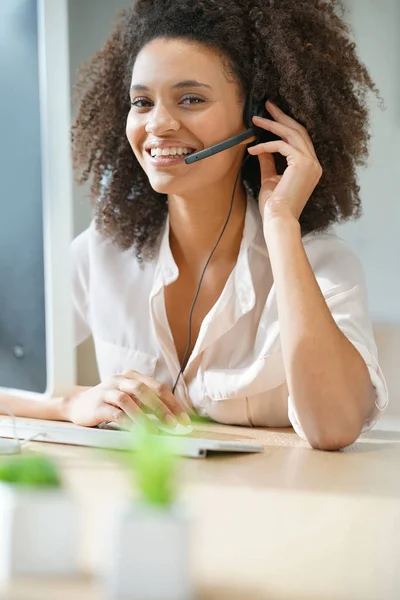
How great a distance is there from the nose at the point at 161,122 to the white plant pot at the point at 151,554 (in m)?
1.02

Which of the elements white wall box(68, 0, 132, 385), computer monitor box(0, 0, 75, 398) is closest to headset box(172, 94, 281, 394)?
computer monitor box(0, 0, 75, 398)

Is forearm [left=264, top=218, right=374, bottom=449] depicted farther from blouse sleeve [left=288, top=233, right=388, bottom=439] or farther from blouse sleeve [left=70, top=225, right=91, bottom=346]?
blouse sleeve [left=70, top=225, right=91, bottom=346]

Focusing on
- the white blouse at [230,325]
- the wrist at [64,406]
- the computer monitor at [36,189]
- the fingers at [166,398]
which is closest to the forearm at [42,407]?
the wrist at [64,406]

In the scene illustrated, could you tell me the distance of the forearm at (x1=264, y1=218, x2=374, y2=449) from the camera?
106cm

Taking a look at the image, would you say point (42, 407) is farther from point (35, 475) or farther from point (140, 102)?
point (35, 475)

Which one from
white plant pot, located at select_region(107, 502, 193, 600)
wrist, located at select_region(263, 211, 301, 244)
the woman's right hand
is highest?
wrist, located at select_region(263, 211, 301, 244)

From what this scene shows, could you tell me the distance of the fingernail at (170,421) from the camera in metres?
1.01

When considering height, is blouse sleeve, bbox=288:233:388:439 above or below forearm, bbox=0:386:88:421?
above

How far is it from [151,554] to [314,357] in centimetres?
69

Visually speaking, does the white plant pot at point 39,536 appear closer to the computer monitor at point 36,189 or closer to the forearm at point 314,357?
the computer monitor at point 36,189

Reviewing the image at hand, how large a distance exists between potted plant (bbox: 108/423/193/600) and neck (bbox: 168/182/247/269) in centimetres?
104

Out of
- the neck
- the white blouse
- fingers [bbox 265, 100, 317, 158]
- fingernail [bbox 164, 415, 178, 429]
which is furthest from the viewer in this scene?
the neck

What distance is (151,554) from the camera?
0.42 m

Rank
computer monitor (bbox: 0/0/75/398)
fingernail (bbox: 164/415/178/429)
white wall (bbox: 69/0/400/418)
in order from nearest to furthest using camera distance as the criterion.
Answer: computer monitor (bbox: 0/0/75/398) → fingernail (bbox: 164/415/178/429) → white wall (bbox: 69/0/400/418)
